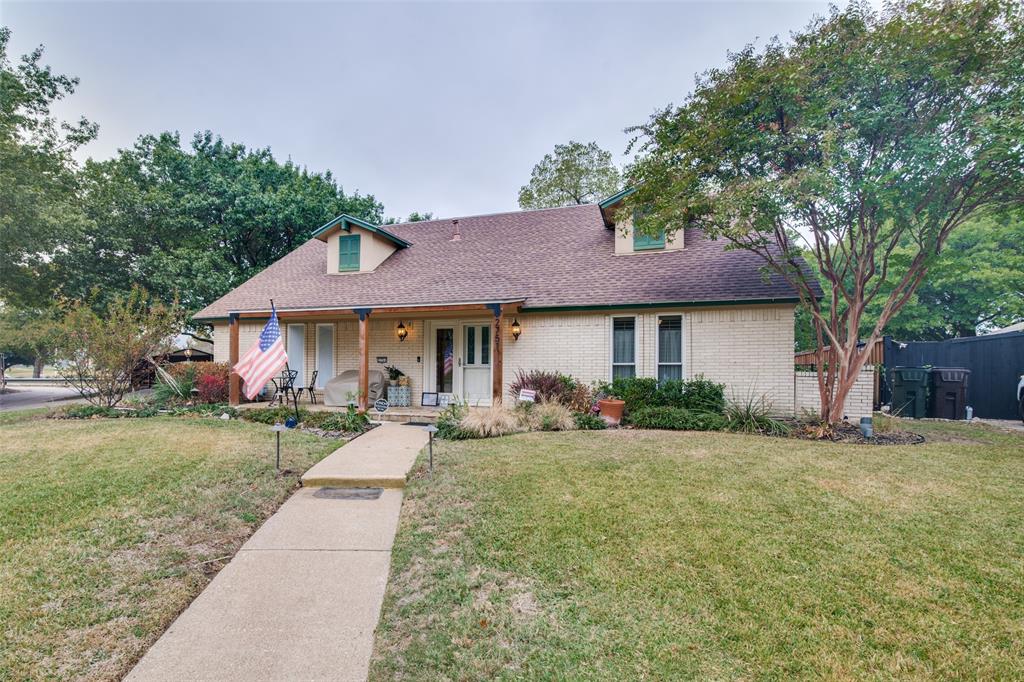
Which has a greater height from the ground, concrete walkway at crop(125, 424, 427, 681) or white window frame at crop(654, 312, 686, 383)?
white window frame at crop(654, 312, 686, 383)

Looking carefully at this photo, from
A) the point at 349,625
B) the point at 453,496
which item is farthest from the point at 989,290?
the point at 349,625

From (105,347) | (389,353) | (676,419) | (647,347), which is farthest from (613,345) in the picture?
(105,347)

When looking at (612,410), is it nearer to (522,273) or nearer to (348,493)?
(522,273)

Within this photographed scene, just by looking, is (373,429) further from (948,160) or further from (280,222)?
(280,222)

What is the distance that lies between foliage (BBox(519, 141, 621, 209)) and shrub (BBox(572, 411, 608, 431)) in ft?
50.4

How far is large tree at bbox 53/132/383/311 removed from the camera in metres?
18.6

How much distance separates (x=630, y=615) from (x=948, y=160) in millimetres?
8240

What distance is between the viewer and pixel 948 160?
6531 millimetres

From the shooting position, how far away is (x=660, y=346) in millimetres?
10547

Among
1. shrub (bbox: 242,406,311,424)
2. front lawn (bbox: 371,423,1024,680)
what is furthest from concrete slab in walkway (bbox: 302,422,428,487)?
shrub (bbox: 242,406,311,424)

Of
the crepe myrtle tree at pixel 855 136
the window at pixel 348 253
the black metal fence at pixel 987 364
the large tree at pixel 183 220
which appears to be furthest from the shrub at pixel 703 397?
the large tree at pixel 183 220

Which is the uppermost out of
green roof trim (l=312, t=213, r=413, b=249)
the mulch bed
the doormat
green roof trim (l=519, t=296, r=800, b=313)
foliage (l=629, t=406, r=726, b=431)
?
green roof trim (l=312, t=213, r=413, b=249)

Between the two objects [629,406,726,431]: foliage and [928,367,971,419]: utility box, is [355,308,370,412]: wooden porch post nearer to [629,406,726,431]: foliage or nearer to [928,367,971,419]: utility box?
[629,406,726,431]: foliage

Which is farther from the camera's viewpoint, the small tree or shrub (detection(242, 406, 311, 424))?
the small tree
